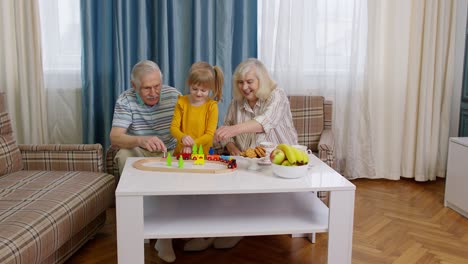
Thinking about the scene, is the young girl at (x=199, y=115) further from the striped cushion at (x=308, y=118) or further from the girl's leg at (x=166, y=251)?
the striped cushion at (x=308, y=118)

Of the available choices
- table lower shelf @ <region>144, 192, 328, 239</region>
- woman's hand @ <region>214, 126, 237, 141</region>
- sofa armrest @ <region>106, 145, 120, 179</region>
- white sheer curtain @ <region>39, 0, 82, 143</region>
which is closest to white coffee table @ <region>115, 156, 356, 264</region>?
table lower shelf @ <region>144, 192, 328, 239</region>

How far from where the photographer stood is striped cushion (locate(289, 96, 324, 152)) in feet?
9.83

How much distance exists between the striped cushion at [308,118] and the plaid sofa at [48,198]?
4.16 ft

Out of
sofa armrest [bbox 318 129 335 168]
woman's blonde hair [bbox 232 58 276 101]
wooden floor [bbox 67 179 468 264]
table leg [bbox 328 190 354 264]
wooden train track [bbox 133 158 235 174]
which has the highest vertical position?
woman's blonde hair [bbox 232 58 276 101]

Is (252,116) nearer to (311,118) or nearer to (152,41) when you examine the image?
(311,118)

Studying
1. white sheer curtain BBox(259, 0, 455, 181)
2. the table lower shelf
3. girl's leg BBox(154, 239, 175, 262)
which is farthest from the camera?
white sheer curtain BBox(259, 0, 455, 181)

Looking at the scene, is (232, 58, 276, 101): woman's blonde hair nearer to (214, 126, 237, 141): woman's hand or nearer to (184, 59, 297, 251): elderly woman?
(184, 59, 297, 251): elderly woman

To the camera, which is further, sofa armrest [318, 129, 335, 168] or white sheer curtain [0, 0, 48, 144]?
white sheer curtain [0, 0, 48, 144]

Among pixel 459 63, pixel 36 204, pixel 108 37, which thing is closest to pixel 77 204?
pixel 36 204

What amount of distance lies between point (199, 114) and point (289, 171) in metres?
0.72

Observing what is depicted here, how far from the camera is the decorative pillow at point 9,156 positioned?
91.2 inches

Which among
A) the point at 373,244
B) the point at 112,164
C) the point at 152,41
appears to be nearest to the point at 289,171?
the point at 373,244

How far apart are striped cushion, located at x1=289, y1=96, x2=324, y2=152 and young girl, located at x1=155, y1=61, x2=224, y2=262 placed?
78 centimetres

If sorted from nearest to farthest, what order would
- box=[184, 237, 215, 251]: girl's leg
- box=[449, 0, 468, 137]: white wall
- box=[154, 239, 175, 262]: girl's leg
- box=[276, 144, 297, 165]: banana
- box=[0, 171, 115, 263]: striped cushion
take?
1. box=[0, 171, 115, 263]: striped cushion
2. box=[276, 144, 297, 165]: banana
3. box=[154, 239, 175, 262]: girl's leg
4. box=[184, 237, 215, 251]: girl's leg
5. box=[449, 0, 468, 137]: white wall
